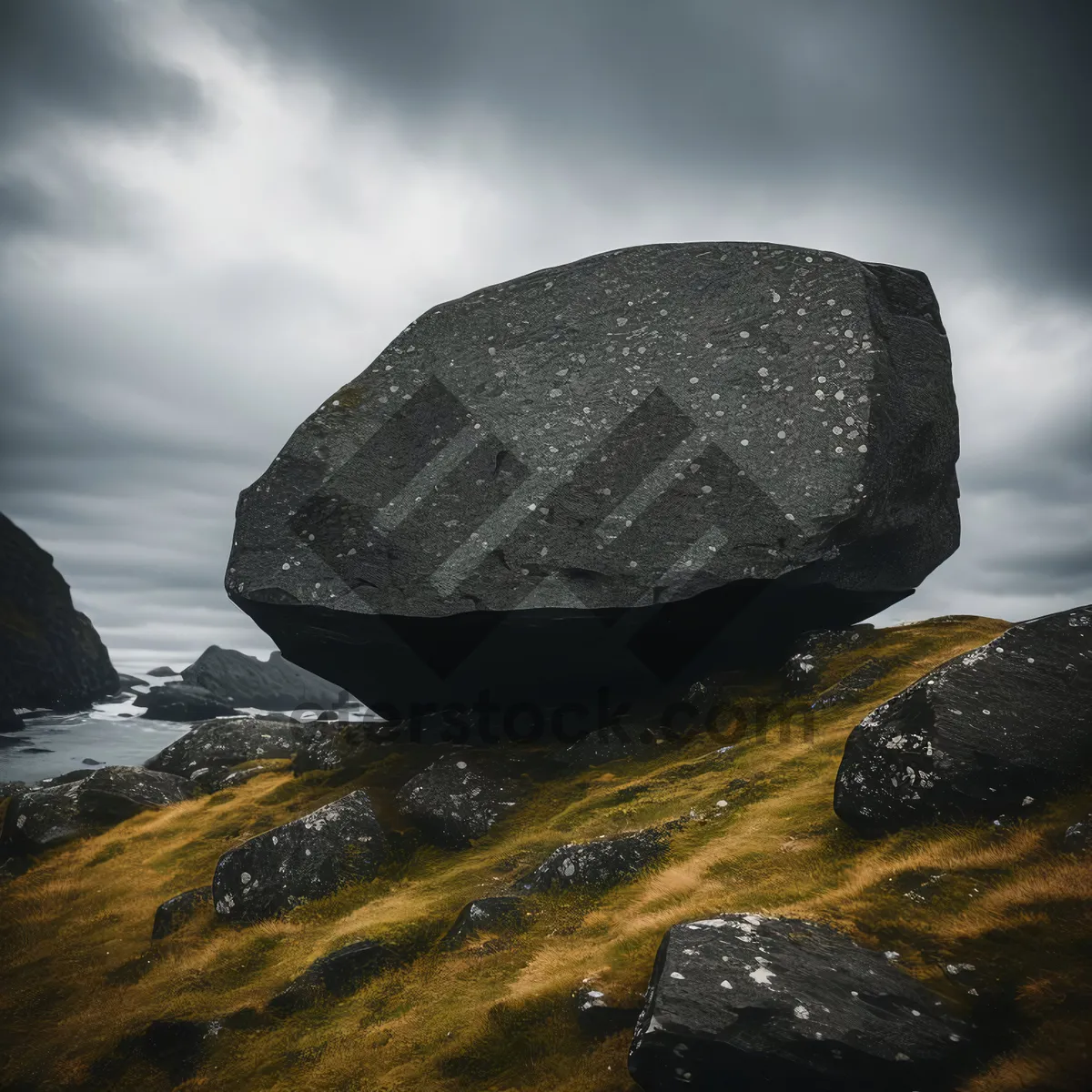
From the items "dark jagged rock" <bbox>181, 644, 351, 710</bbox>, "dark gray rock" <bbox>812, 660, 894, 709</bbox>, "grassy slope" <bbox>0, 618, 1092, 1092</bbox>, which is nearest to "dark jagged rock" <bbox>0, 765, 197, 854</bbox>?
"grassy slope" <bbox>0, 618, 1092, 1092</bbox>

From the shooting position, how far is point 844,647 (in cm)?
1670

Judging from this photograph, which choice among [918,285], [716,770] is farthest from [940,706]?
[918,285]

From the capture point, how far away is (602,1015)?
7961 millimetres

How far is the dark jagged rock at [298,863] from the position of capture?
1388cm

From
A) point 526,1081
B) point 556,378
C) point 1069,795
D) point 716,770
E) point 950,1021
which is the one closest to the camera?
point 950,1021

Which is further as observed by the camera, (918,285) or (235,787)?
(235,787)

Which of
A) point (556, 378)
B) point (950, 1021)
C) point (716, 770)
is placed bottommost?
point (950, 1021)

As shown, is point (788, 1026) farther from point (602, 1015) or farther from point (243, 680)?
point (243, 680)

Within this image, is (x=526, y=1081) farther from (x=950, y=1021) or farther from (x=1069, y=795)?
(x=1069, y=795)

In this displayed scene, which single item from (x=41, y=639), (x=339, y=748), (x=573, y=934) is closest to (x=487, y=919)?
(x=573, y=934)

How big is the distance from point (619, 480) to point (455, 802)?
7706mm

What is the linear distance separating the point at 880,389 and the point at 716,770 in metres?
8.85

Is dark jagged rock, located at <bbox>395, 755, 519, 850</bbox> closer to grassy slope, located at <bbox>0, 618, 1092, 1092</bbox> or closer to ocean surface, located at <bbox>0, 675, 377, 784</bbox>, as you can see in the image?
grassy slope, located at <bbox>0, 618, 1092, 1092</bbox>

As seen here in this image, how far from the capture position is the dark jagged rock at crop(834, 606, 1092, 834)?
8.93m
